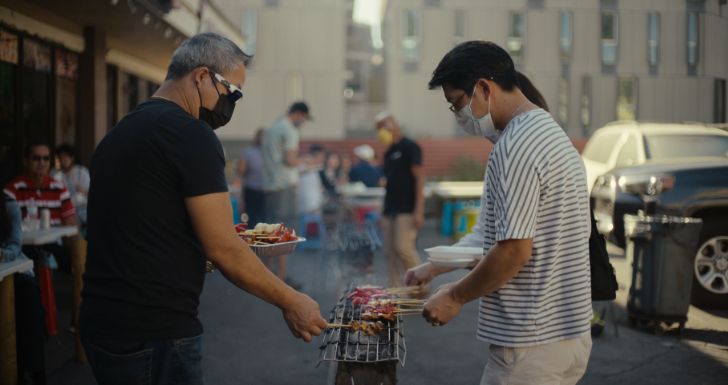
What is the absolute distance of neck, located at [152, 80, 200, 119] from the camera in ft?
10.00

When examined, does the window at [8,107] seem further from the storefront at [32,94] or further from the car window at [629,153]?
the car window at [629,153]

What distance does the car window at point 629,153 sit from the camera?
12562 millimetres

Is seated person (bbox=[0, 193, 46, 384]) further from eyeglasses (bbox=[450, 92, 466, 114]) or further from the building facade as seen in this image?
the building facade

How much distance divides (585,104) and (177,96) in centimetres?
3340

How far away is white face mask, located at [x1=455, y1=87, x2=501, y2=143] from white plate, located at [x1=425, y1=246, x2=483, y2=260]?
630 mm

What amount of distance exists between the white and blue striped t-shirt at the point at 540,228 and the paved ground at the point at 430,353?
3.22 metres

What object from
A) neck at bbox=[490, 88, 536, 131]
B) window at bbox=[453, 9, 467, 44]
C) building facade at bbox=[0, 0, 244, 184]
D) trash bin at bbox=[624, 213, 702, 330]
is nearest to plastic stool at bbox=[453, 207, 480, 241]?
trash bin at bbox=[624, 213, 702, 330]

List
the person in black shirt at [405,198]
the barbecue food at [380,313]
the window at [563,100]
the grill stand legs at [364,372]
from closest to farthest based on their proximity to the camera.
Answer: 1. the grill stand legs at [364,372]
2. the barbecue food at [380,313]
3. the person in black shirt at [405,198]
4. the window at [563,100]

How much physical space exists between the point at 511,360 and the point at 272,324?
5947mm

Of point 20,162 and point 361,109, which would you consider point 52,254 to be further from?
point 361,109

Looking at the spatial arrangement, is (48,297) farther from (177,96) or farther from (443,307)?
(443,307)

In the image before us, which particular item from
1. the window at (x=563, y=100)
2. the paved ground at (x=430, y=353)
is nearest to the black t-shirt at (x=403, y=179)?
the paved ground at (x=430, y=353)

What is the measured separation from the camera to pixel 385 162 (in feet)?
32.3

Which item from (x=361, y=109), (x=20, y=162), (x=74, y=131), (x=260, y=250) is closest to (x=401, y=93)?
(x=361, y=109)
